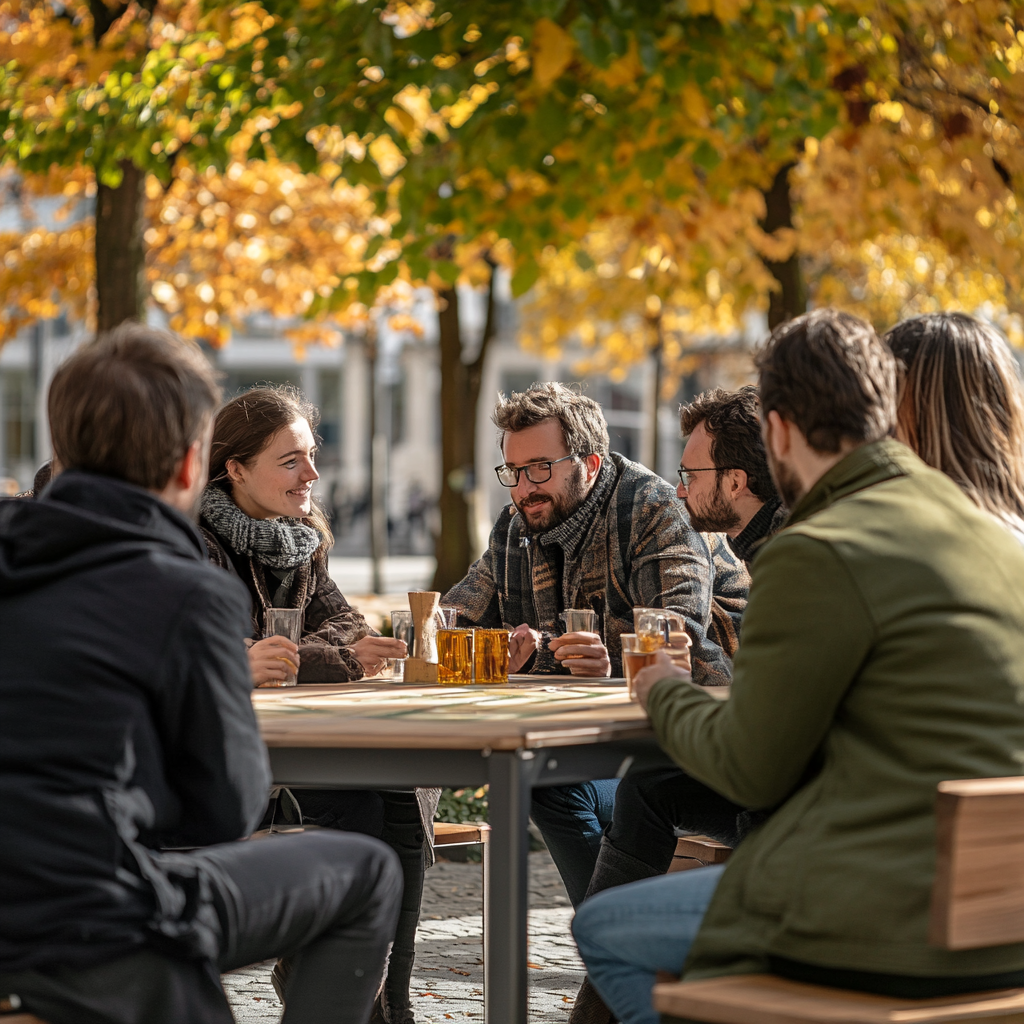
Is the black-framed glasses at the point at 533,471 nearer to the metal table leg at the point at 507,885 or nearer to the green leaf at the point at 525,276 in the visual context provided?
the metal table leg at the point at 507,885

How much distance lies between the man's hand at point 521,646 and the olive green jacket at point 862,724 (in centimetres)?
182

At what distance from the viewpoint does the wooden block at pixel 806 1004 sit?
235 centimetres

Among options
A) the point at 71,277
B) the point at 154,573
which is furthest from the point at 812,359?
the point at 71,277

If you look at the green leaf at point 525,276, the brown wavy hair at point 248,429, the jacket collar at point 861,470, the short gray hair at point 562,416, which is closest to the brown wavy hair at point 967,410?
the jacket collar at point 861,470

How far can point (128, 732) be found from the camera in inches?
93.3

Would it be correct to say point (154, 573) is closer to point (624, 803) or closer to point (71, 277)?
point (624, 803)

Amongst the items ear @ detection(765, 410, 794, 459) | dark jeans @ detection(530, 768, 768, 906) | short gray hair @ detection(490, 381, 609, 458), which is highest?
short gray hair @ detection(490, 381, 609, 458)

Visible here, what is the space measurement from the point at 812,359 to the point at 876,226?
7.60 metres

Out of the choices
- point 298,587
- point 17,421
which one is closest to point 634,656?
point 298,587

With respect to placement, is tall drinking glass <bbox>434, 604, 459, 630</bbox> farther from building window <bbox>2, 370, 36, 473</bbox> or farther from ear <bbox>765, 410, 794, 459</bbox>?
building window <bbox>2, 370, 36, 473</bbox>

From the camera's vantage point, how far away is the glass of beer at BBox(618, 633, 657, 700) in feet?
11.4

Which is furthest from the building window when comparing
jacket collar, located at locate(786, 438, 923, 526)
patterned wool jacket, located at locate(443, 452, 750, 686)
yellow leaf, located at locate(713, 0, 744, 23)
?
jacket collar, located at locate(786, 438, 923, 526)

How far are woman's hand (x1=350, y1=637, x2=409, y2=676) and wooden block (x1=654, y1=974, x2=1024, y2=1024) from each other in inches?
69.1

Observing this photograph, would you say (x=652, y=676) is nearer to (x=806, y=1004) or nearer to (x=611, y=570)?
(x=806, y=1004)
